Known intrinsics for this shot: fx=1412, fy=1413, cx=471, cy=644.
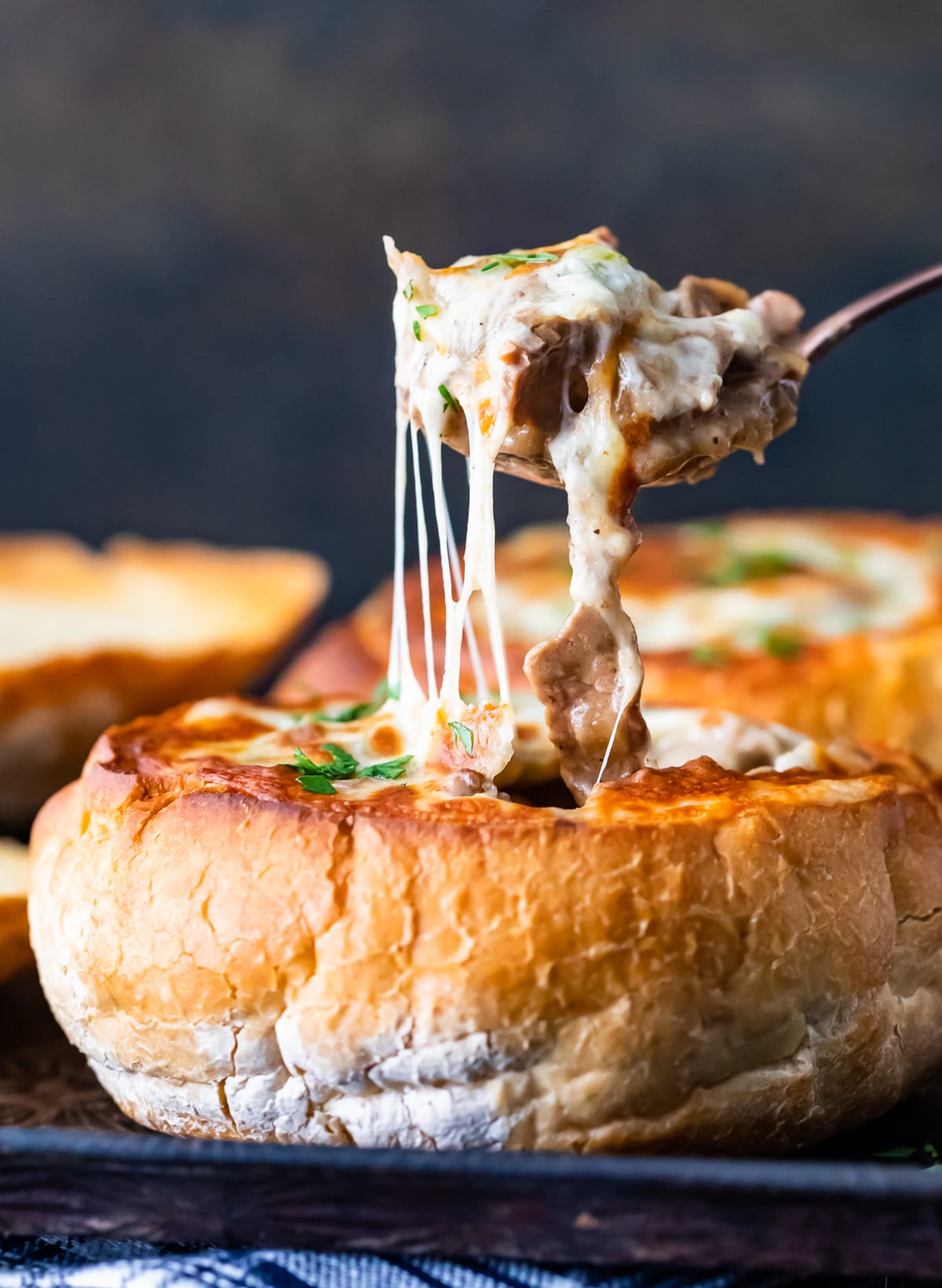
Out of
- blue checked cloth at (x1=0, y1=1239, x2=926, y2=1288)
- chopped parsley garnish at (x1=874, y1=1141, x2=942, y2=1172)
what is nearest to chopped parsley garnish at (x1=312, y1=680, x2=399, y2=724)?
blue checked cloth at (x1=0, y1=1239, x2=926, y2=1288)

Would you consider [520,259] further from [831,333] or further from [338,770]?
[338,770]

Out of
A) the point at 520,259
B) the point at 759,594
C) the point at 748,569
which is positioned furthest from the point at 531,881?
the point at 748,569

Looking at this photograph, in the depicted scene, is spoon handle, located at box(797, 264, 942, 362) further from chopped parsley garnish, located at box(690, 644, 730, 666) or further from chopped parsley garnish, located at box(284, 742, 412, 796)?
chopped parsley garnish, located at box(690, 644, 730, 666)

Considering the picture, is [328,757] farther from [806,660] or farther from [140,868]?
[806,660]

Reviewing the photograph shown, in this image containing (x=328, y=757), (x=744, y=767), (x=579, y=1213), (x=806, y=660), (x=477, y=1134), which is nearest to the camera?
(x=579, y=1213)

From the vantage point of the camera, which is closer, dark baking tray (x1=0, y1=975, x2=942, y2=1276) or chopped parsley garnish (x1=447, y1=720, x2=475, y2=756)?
dark baking tray (x1=0, y1=975, x2=942, y2=1276)

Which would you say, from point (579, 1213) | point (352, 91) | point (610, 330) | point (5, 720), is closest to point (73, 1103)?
point (579, 1213)

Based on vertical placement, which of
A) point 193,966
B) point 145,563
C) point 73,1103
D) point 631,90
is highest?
point 631,90

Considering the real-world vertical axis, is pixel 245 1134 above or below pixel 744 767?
below
